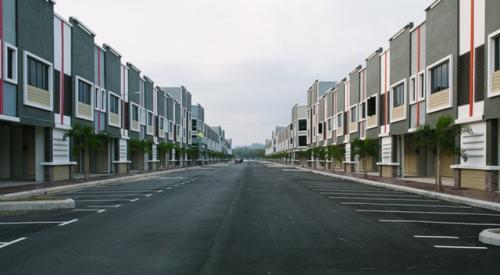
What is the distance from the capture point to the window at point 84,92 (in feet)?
105

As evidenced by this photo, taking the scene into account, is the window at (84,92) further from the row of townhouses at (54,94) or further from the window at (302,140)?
the window at (302,140)

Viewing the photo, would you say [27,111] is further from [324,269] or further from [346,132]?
[346,132]

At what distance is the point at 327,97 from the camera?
59594 mm

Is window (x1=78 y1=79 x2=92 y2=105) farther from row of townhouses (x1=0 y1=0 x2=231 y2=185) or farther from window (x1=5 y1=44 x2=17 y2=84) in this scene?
window (x1=5 y1=44 x2=17 y2=84)

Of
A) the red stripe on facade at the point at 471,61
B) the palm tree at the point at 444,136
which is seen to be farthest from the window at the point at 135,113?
the red stripe on facade at the point at 471,61

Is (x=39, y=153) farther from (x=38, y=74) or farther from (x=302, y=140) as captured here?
(x=302, y=140)

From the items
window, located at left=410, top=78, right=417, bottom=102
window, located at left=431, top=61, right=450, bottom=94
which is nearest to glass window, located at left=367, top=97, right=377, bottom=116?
window, located at left=410, top=78, right=417, bottom=102

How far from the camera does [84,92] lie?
33.1 meters

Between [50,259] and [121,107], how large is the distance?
35862 mm

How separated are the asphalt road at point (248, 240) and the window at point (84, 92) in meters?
18.3

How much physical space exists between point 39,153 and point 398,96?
23.4 metres

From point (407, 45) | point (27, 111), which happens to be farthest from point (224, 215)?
point (407, 45)

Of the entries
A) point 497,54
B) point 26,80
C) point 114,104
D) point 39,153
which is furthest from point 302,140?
point 497,54

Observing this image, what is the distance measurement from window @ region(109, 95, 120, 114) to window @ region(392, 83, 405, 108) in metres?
22.7
